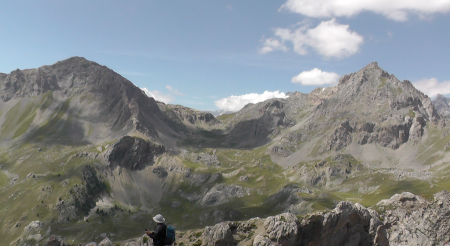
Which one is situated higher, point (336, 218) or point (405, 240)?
point (336, 218)

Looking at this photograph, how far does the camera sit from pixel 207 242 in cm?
3662

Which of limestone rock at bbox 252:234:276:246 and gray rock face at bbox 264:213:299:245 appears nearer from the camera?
limestone rock at bbox 252:234:276:246

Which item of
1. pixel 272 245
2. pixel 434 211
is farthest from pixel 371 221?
pixel 272 245

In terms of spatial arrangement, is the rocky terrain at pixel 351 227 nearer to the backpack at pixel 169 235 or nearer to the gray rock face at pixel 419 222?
the gray rock face at pixel 419 222

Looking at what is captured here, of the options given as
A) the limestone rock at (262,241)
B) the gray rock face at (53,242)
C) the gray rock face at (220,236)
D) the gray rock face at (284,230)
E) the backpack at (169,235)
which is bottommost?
the gray rock face at (53,242)

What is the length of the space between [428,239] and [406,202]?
17.2 ft

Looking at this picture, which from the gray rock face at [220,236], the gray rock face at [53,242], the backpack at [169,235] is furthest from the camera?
the gray rock face at [53,242]

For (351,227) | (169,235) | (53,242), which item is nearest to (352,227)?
(351,227)

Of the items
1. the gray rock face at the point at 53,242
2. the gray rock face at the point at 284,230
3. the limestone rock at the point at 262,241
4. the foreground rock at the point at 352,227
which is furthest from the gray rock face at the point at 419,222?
the gray rock face at the point at 53,242

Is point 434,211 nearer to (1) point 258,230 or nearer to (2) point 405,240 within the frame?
(2) point 405,240

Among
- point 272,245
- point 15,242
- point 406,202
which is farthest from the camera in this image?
point 15,242

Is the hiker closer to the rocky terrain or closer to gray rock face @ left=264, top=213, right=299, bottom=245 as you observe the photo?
the rocky terrain

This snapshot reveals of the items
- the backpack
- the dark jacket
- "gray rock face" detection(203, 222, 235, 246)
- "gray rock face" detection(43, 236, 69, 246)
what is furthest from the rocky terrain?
the dark jacket

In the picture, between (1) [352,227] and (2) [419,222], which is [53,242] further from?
(2) [419,222]
